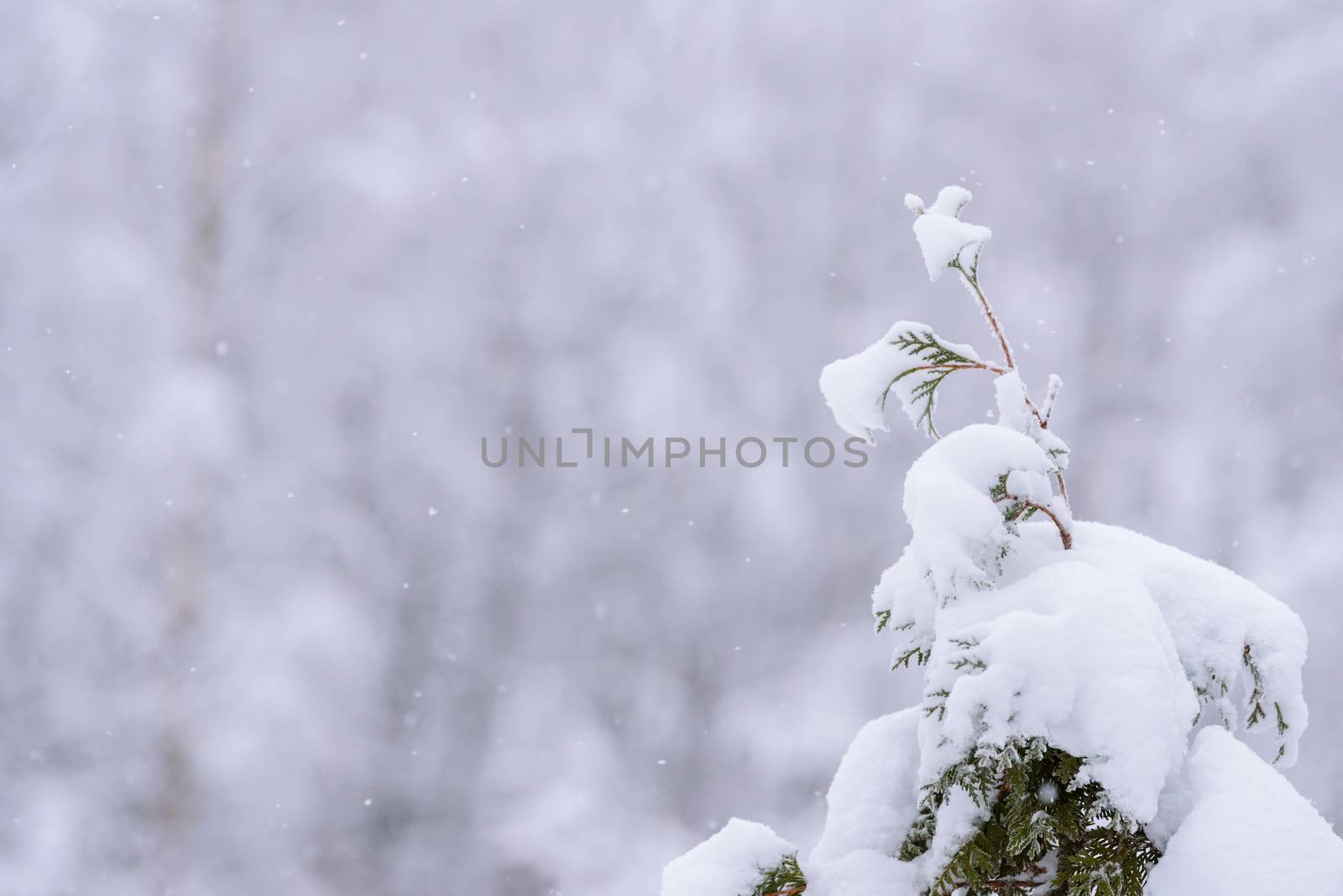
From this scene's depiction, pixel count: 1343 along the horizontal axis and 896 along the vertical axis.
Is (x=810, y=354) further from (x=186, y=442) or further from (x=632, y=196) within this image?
(x=186, y=442)

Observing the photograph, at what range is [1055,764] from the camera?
126 centimetres

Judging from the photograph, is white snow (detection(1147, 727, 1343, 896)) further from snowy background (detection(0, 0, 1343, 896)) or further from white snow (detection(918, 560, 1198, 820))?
snowy background (detection(0, 0, 1343, 896))

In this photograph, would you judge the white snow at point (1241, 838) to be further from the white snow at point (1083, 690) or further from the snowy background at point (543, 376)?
the snowy background at point (543, 376)

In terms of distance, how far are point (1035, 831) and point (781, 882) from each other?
0.41 meters

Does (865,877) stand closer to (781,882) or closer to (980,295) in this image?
(781,882)

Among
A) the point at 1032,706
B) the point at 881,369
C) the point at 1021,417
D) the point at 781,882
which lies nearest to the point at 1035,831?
the point at 1032,706

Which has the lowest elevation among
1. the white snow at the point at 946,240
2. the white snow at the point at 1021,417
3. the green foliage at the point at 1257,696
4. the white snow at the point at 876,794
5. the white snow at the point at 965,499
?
the white snow at the point at 876,794

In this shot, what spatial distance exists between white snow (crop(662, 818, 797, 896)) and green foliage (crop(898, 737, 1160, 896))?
258mm

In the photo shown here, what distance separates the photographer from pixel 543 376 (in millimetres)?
11312

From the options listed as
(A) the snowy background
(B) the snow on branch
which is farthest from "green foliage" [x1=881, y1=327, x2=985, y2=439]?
(A) the snowy background

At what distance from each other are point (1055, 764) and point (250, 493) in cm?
946

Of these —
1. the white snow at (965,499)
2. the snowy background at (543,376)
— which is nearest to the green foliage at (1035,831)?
the white snow at (965,499)

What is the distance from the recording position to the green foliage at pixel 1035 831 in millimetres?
1185

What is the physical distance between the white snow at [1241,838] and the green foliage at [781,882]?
0.50 meters
